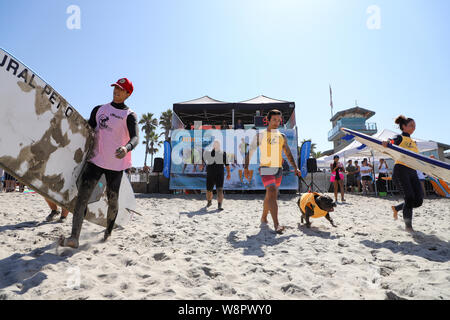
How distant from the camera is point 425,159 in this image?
322cm

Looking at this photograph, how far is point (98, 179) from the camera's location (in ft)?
8.68

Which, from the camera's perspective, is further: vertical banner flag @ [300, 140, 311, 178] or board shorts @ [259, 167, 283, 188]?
vertical banner flag @ [300, 140, 311, 178]

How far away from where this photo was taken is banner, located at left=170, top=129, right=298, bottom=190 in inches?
421

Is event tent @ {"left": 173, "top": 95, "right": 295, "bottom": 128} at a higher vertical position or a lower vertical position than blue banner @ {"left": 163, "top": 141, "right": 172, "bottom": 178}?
higher

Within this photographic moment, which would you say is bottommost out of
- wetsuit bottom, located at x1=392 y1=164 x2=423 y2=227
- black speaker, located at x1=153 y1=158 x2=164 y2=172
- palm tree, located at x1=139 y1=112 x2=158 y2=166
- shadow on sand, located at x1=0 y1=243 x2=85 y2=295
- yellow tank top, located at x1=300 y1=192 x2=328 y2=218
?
shadow on sand, located at x1=0 y1=243 x2=85 y2=295

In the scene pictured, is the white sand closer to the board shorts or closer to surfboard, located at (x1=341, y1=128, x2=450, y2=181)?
the board shorts

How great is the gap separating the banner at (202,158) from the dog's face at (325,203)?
695 cm

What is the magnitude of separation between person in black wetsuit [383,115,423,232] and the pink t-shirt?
3.78 metres

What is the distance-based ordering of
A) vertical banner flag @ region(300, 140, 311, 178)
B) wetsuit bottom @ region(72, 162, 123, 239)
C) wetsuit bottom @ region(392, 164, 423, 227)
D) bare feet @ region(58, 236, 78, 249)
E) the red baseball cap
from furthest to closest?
vertical banner flag @ region(300, 140, 311, 178)
wetsuit bottom @ region(392, 164, 423, 227)
the red baseball cap
wetsuit bottom @ region(72, 162, 123, 239)
bare feet @ region(58, 236, 78, 249)

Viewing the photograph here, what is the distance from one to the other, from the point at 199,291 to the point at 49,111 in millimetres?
2404

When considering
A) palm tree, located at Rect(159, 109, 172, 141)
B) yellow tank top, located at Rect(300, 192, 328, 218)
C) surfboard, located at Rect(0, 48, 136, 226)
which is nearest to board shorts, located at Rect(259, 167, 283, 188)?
yellow tank top, located at Rect(300, 192, 328, 218)

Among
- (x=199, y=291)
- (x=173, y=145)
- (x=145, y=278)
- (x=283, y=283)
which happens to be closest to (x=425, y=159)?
(x=283, y=283)

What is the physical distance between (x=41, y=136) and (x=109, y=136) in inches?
24.9

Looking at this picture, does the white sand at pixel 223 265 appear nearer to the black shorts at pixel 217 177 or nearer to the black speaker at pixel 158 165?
the black shorts at pixel 217 177
